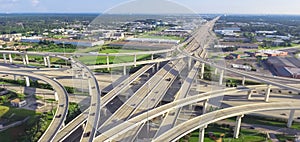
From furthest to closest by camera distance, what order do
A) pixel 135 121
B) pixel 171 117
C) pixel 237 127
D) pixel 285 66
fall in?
pixel 285 66
pixel 237 127
pixel 171 117
pixel 135 121

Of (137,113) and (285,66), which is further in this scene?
(285,66)

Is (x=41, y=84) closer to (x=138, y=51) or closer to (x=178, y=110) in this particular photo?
(x=138, y=51)

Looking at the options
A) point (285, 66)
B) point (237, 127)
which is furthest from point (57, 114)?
point (285, 66)

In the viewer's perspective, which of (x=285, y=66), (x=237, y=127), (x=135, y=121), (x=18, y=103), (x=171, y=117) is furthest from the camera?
(x=285, y=66)

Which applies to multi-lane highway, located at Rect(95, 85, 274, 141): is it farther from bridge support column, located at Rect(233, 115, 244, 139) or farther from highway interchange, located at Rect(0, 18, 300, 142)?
bridge support column, located at Rect(233, 115, 244, 139)

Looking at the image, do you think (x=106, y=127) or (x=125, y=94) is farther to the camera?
(x=125, y=94)

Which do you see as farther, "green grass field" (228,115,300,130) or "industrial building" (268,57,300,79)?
"industrial building" (268,57,300,79)

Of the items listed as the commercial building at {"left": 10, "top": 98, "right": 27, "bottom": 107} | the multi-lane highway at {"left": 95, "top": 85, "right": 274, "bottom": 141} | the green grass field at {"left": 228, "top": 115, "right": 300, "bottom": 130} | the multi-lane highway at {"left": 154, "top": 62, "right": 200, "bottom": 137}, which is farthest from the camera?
the commercial building at {"left": 10, "top": 98, "right": 27, "bottom": 107}

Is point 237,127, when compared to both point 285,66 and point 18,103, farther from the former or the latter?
point 285,66

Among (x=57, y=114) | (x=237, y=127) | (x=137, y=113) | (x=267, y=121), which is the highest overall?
(x=137, y=113)

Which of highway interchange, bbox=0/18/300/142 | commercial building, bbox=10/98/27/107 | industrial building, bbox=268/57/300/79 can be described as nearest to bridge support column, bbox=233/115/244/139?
highway interchange, bbox=0/18/300/142

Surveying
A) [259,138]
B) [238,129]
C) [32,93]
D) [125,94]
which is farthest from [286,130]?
[32,93]
